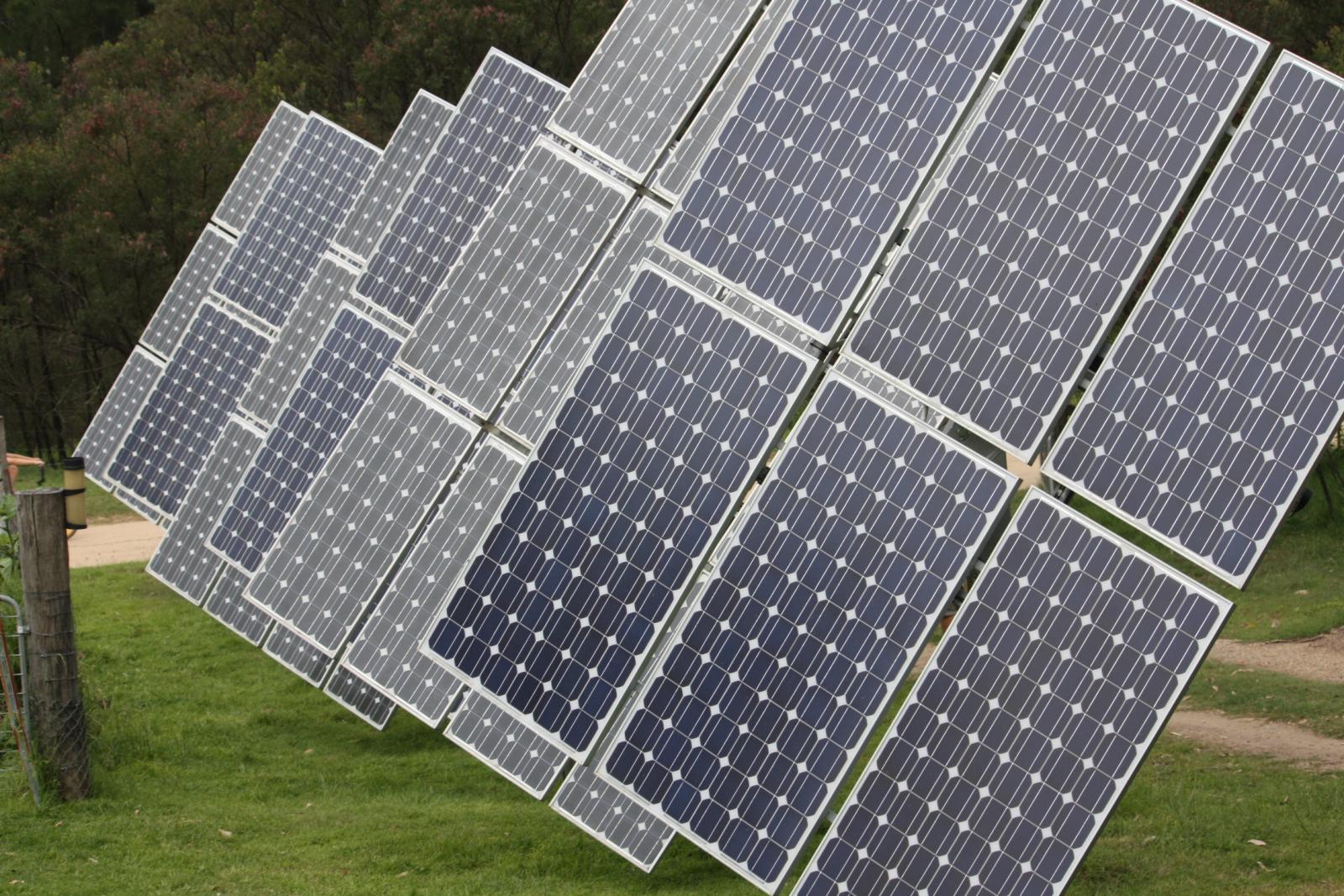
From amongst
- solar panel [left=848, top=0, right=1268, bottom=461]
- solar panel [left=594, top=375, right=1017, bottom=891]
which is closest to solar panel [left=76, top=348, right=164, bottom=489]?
solar panel [left=594, top=375, right=1017, bottom=891]

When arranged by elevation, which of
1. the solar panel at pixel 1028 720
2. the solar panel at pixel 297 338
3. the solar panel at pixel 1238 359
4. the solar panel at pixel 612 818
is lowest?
the solar panel at pixel 612 818

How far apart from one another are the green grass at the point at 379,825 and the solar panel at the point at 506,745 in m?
0.82

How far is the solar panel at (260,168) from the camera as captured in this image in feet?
93.7

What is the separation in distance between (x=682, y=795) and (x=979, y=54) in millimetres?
7243

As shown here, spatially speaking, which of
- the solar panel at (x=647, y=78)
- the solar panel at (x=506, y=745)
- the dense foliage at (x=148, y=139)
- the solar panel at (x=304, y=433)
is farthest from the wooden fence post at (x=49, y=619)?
the dense foliage at (x=148, y=139)

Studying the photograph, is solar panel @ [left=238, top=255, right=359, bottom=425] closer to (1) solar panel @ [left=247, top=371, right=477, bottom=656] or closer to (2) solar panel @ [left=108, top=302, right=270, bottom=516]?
(2) solar panel @ [left=108, top=302, right=270, bottom=516]

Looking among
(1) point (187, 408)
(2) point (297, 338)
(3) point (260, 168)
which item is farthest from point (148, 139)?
(2) point (297, 338)

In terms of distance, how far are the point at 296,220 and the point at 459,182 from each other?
5634 mm

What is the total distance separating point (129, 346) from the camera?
167ft

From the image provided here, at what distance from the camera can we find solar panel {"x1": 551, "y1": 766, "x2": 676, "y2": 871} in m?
14.6

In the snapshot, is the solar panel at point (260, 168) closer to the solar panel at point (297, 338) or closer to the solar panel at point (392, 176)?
the solar panel at point (392, 176)

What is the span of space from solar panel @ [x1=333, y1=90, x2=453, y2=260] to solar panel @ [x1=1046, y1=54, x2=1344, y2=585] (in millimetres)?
14876

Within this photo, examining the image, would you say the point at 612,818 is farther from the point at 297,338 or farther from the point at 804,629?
the point at 297,338

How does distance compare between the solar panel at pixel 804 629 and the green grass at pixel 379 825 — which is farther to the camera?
the green grass at pixel 379 825
